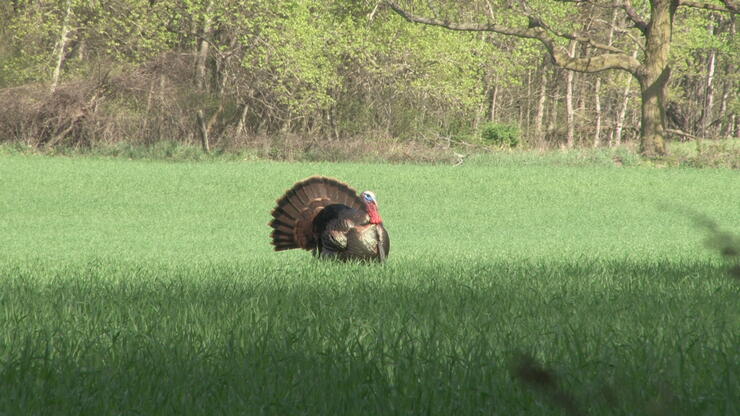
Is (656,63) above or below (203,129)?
above

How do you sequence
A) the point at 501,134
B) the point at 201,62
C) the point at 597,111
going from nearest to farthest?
the point at 201,62
the point at 501,134
the point at 597,111

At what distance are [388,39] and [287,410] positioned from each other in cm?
3954

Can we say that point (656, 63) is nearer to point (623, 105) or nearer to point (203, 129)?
point (203, 129)

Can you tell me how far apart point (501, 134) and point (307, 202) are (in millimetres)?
34049

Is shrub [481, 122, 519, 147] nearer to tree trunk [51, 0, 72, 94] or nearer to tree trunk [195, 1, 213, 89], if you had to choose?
tree trunk [195, 1, 213, 89]

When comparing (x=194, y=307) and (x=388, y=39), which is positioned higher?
(x=388, y=39)

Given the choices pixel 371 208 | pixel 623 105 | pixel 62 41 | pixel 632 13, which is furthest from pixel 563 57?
pixel 623 105

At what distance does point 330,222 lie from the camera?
10.4 meters

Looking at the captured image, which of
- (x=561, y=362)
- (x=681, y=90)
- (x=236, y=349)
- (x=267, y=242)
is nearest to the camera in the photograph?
(x=561, y=362)

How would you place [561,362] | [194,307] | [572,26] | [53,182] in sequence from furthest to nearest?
[572,26] → [53,182] → [194,307] → [561,362]

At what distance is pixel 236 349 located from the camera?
4512 millimetres

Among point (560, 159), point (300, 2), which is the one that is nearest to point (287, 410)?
point (560, 159)

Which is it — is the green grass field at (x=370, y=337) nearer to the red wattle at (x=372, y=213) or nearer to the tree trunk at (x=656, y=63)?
the red wattle at (x=372, y=213)

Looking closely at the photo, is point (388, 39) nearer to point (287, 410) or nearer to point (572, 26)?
point (572, 26)
